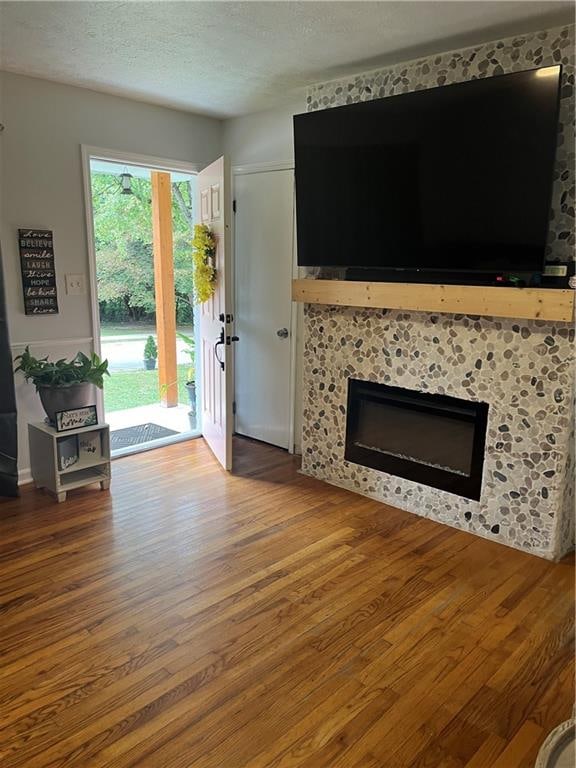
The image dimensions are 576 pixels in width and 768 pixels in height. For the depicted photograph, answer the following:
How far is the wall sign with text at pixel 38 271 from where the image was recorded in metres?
3.55

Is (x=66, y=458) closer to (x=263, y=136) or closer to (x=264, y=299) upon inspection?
(x=264, y=299)

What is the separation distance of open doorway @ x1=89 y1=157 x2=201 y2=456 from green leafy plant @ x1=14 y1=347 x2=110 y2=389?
96cm

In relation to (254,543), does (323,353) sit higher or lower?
higher

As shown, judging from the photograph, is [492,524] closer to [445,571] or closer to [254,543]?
[445,571]

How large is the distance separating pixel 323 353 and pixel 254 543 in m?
1.37

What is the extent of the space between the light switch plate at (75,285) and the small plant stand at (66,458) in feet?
2.98

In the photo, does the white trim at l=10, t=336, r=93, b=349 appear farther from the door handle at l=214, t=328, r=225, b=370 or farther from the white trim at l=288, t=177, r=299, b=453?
the white trim at l=288, t=177, r=299, b=453

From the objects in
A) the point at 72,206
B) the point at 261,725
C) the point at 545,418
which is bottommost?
the point at 261,725

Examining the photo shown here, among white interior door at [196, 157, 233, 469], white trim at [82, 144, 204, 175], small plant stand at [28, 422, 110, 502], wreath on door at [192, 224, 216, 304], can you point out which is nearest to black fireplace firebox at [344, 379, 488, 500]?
white interior door at [196, 157, 233, 469]

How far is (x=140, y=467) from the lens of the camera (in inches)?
162

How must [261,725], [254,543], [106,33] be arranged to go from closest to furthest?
[261,725], [106,33], [254,543]

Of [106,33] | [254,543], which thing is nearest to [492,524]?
[254,543]

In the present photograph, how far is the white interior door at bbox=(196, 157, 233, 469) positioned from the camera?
377 cm

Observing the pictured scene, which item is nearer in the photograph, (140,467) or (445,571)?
(445,571)
